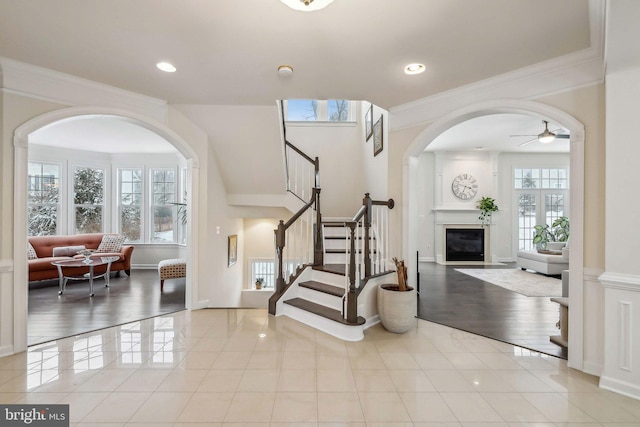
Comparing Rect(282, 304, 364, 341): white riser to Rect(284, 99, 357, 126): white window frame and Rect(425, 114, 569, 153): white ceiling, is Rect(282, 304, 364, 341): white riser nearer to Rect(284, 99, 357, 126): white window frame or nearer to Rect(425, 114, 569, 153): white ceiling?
Rect(284, 99, 357, 126): white window frame

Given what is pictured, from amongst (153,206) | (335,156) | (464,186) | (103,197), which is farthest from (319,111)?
(103,197)

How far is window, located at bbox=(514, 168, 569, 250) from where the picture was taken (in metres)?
8.20

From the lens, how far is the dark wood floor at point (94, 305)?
11.4ft

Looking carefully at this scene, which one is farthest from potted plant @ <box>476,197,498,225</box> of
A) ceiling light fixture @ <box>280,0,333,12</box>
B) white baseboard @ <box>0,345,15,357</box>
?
white baseboard @ <box>0,345,15,357</box>

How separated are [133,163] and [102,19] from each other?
6386 millimetres

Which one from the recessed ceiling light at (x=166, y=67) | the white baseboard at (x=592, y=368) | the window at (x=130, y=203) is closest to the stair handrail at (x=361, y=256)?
the white baseboard at (x=592, y=368)

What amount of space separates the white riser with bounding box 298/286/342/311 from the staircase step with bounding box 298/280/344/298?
0.15 ft

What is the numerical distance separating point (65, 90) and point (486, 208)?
877 centimetres

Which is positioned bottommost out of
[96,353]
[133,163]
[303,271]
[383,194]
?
[96,353]

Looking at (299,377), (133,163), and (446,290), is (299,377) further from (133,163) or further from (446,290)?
(133,163)

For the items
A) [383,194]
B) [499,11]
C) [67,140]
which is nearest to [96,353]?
[383,194]

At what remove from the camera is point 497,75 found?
9.52ft

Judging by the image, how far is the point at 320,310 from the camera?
3.48 m

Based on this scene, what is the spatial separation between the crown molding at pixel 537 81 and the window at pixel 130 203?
719 centimetres
